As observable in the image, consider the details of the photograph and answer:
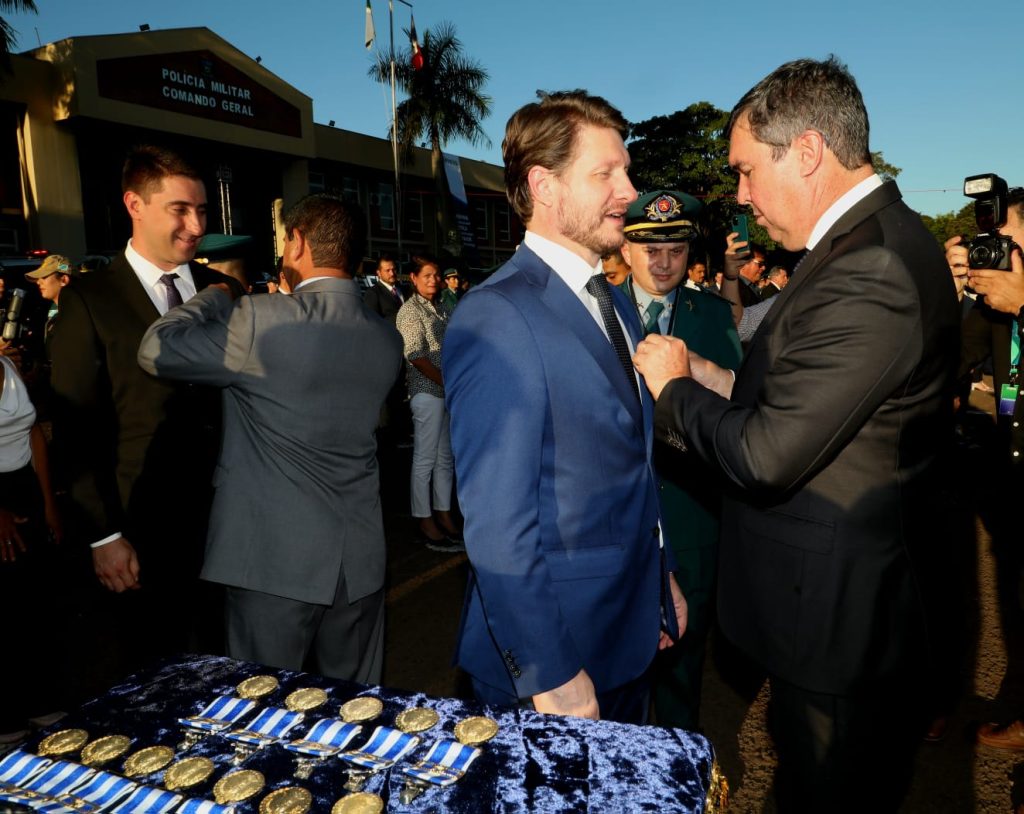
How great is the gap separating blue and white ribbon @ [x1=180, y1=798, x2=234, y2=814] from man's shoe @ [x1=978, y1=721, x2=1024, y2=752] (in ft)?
11.4

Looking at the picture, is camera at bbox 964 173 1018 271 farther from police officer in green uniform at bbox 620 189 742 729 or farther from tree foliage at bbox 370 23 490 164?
tree foliage at bbox 370 23 490 164

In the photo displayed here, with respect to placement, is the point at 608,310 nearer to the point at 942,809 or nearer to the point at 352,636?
the point at 352,636

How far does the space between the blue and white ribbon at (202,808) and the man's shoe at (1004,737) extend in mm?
3477

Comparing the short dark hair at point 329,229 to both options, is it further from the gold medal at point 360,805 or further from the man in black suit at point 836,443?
the gold medal at point 360,805

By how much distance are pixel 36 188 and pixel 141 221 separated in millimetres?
22825

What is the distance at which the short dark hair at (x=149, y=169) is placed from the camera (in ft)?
8.93

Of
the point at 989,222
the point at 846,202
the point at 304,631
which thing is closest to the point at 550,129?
the point at 846,202

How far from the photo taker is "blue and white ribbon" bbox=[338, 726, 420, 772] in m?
1.20

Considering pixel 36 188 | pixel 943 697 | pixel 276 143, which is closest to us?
pixel 943 697

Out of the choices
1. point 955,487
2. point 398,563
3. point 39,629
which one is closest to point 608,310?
point 39,629

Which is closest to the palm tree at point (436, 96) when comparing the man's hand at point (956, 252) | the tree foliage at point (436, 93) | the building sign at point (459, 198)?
the tree foliage at point (436, 93)

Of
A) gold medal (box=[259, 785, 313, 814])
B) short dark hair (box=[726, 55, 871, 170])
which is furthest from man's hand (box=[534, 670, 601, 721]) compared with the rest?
short dark hair (box=[726, 55, 871, 170])

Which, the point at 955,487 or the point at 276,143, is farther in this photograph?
the point at 276,143

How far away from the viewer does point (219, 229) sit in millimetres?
27406
